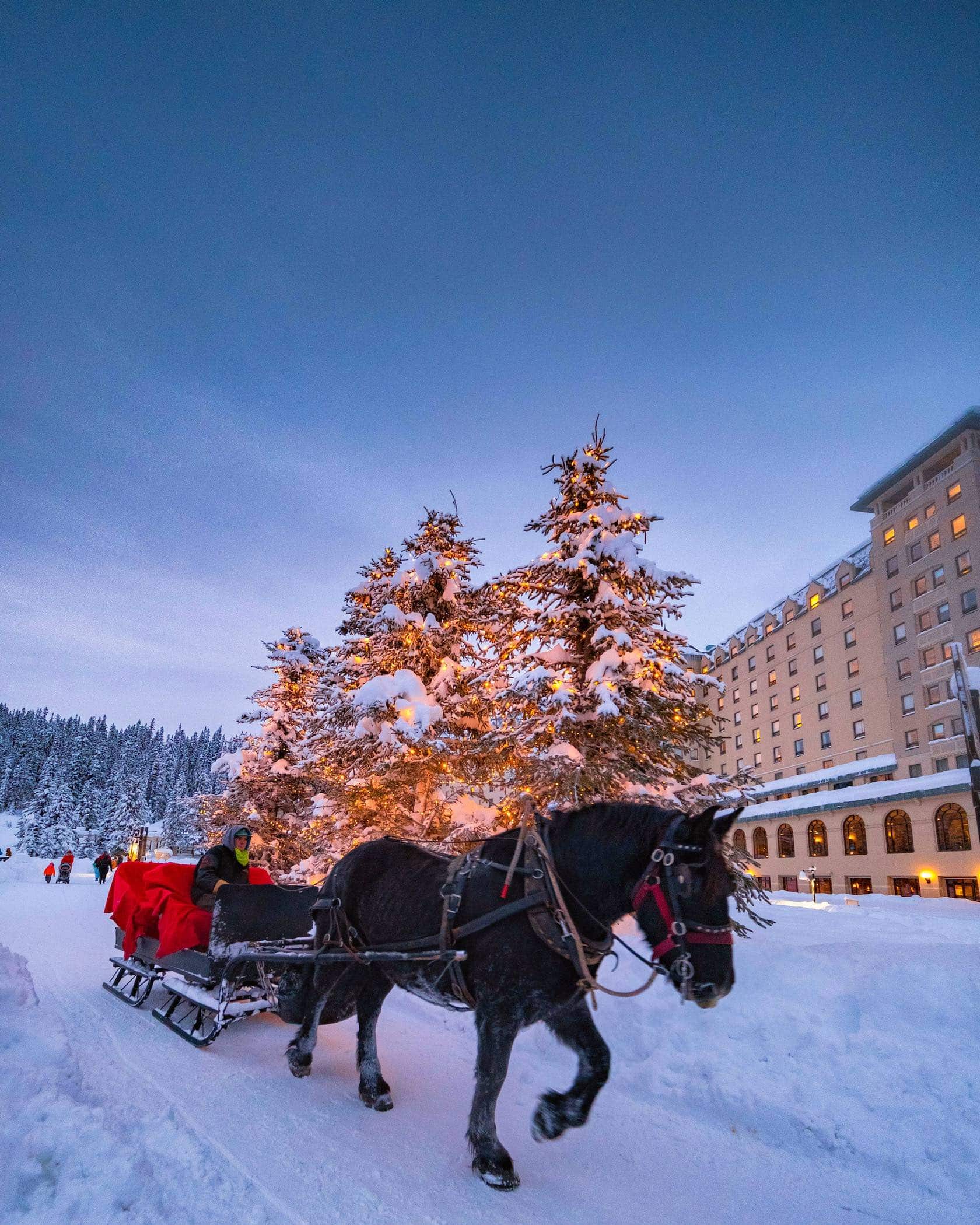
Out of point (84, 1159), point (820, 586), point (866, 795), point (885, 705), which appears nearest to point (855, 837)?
point (866, 795)

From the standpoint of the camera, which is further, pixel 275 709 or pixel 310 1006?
pixel 275 709

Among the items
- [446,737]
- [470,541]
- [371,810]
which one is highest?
[470,541]

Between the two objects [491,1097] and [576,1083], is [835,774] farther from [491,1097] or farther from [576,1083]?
[491,1097]

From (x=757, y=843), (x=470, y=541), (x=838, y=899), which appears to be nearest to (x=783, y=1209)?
(x=470, y=541)

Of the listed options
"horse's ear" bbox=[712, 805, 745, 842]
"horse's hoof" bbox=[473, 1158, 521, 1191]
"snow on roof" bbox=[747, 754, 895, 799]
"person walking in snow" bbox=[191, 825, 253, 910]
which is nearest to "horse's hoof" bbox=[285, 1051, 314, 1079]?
"person walking in snow" bbox=[191, 825, 253, 910]

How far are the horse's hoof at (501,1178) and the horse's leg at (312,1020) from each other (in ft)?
7.32

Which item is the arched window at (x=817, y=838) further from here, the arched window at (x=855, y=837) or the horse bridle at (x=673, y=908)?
the horse bridle at (x=673, y=908)

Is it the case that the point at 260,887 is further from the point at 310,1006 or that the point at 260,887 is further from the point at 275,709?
the point at 275,709

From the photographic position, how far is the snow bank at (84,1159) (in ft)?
9.59

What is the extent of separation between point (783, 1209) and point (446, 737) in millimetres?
10690

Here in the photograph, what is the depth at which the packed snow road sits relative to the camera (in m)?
3.57

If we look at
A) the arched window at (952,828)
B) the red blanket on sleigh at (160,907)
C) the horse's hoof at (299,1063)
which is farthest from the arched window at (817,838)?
the horse's hoof at (299,1063)

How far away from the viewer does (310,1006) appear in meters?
6.16

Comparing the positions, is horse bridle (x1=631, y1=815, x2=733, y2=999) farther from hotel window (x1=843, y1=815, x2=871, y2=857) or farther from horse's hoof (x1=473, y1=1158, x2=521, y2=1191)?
hotel window (x1=843, y1=815, x2=871, y2=857)
